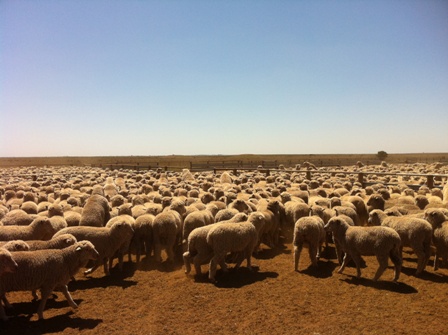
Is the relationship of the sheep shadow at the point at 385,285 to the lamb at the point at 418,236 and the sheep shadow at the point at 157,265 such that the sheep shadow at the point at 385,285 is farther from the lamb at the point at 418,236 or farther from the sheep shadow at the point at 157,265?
the sheep shadow at the point at 157,265

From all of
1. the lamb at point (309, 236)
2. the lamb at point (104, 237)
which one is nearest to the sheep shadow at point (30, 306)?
the lamb at point (104, 237)

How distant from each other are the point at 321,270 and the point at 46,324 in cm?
619

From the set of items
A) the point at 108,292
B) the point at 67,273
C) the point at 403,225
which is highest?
the point at 403,225

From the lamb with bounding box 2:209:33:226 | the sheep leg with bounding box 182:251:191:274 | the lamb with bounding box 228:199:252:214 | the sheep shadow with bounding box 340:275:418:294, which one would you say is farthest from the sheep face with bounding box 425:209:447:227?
the lamb with bounding box 2:209:33:226

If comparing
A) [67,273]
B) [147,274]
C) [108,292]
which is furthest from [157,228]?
[67,273]

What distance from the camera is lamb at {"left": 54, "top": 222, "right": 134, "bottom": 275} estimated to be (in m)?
8.30

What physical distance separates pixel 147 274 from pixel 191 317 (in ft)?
9.15

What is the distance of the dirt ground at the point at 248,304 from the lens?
223 inches

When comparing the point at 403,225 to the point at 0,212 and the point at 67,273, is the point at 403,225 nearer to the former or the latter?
the point at 67,273

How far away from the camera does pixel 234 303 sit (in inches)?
260

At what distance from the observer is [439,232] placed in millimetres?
7938

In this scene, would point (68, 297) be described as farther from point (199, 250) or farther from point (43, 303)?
point (199, 250)

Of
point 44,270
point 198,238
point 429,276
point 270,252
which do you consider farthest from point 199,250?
point 429,276

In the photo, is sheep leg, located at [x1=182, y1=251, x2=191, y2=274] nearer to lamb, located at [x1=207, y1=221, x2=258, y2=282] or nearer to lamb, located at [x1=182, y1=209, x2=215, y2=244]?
lamb, located at [x1=207, y1=221, x2=258, y2=282]
